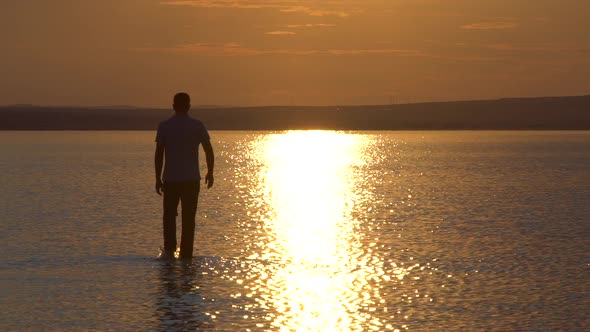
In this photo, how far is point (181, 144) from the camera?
1393 centimetres

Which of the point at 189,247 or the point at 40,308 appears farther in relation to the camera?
the point at 189,247

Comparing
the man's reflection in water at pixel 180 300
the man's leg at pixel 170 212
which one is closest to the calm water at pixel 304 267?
the man's reflection in water at pixel 180 300

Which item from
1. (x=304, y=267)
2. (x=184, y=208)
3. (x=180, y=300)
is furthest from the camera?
(x=184, y=208)

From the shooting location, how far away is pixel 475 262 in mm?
13367

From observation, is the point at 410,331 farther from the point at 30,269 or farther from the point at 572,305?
the point at 30,269

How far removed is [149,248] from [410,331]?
625 cm

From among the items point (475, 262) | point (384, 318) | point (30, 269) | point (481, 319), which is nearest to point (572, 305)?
point (481, 319)

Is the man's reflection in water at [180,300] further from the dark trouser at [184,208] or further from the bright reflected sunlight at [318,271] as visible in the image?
the bright reflected sunlight at [318,271]

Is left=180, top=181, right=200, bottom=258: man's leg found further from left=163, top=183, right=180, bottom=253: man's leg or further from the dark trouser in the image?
left=163, top=183, right=180, bottom=253: man's leg

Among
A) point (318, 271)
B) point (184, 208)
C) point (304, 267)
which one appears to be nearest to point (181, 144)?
A: point (184, 208)

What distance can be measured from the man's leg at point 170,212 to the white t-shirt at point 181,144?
0.40 ft

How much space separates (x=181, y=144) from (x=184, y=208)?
2.60ft

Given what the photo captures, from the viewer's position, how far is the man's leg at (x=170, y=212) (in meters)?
13.9

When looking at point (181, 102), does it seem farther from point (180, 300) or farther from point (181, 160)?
point (180, 300)
